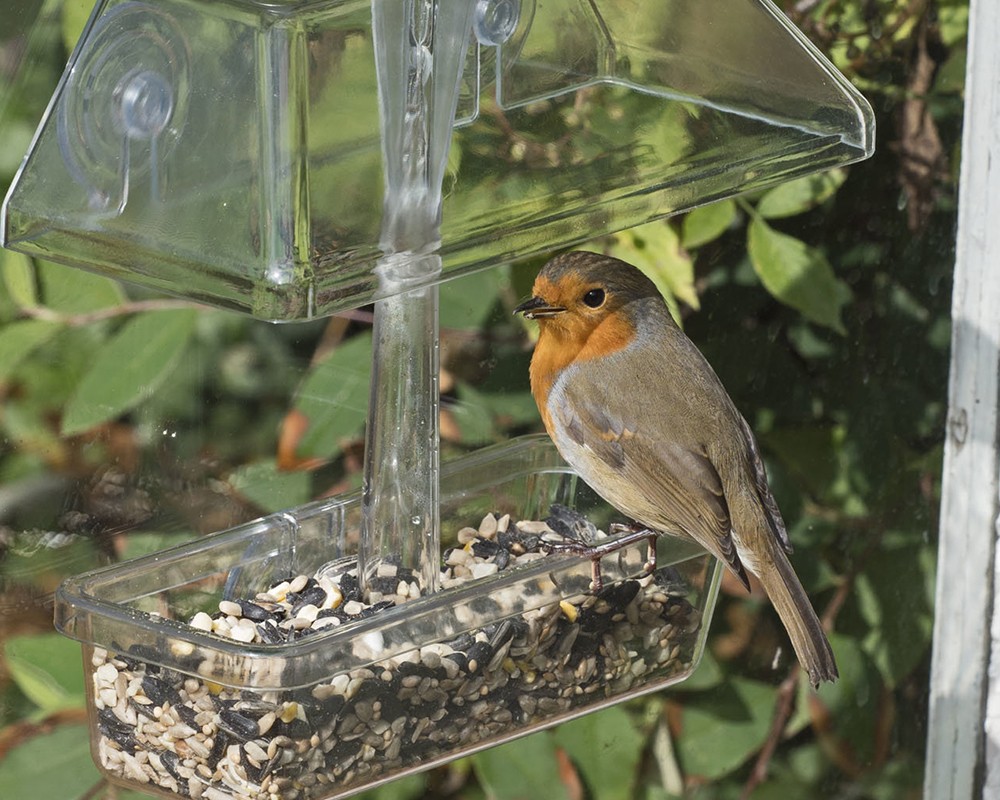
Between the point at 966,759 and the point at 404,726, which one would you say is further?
the point at 966,759

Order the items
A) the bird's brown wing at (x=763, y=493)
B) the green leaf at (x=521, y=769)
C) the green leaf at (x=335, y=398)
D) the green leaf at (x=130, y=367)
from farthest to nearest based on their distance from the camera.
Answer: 1. the green leaf at (x=521, y=769)
2. the green leaf at (x=335, y=398)
3. the bird's brown wing at (x=763, y=493)
4. the green leaf at (x=130, y=367)

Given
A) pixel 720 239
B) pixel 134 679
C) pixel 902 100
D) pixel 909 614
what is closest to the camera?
pixel 134 679

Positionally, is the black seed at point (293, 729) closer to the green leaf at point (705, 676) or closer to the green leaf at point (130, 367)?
the green leaf at point (130, 367)

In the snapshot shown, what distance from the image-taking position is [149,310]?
1.83m

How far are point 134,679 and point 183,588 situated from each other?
15 cm

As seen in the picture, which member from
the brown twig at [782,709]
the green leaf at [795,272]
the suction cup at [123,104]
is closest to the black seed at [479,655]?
the suction cup at [123,104]

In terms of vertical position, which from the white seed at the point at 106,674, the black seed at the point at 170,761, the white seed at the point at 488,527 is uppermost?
the white seed at the point at 106,674

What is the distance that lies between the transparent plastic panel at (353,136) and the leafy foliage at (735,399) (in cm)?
9

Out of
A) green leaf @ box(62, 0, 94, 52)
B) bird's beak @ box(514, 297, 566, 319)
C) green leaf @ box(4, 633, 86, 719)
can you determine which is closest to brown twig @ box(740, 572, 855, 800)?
bird's beak @ box(514, 297, 566, 319)

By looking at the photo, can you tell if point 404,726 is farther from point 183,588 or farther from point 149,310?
point 149,310

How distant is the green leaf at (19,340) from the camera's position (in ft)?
5.55

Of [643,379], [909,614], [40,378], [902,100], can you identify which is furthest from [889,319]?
[40,378]

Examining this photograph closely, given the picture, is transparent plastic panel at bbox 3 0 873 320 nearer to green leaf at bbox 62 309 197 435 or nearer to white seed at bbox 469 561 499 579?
white seed at bbox 469 561 499 579

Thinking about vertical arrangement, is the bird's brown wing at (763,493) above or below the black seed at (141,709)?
below
